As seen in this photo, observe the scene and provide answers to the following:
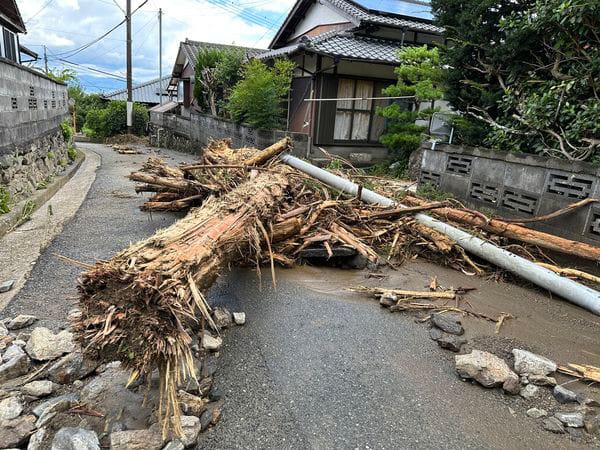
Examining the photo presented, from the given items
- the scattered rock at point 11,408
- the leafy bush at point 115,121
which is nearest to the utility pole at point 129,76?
the leafy bush at point 115,121

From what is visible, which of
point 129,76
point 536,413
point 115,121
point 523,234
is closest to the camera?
point 536,413

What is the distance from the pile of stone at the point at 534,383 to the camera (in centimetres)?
245

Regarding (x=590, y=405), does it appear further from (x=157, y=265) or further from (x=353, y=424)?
(x=157, y=265)

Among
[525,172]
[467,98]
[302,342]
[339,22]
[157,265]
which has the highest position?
[339,22]

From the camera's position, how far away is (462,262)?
508 centimetres

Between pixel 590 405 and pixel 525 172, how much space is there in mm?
3706

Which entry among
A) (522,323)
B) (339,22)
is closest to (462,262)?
(522,323)

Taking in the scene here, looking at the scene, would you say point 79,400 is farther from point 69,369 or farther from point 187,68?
point 187,68

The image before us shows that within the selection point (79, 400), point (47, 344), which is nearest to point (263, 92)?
point (47, 344)

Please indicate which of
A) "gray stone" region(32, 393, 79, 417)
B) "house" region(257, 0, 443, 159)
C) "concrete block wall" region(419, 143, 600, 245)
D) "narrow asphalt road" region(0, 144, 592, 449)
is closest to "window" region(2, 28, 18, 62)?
"house" region(257, 0, 443, 159)

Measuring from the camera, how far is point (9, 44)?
51.4 feet

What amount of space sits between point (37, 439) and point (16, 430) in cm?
16

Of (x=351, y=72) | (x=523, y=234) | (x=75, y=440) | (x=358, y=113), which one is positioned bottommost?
(x=75, y=440)

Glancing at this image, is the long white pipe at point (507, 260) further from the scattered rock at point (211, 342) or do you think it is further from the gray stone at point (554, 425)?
the scattered rock at point (211, 342)
